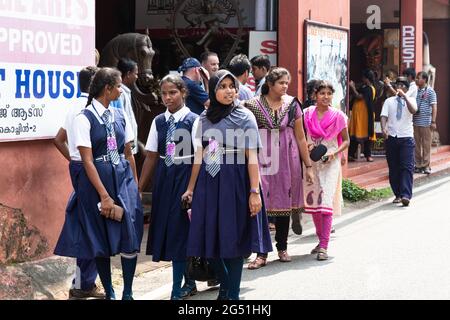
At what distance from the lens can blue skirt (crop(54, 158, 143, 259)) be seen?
22.2ft

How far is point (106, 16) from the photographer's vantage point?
622 inches

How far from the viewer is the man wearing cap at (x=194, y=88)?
324 inches

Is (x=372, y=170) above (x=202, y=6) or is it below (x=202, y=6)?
below

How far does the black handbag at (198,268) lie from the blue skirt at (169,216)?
35cm

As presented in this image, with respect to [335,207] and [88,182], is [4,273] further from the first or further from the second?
[335,207]

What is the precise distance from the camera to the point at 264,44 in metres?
13.1

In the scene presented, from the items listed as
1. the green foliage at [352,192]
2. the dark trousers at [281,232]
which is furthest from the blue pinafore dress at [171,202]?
the green foliage at [352,192]

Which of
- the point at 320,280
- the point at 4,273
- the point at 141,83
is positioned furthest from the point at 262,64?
the point at 4,273

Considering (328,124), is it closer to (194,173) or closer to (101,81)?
(194,173)

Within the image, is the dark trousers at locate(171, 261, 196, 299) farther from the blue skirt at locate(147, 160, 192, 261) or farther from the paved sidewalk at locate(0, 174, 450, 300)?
the paved sidewalk at locate(0, 174, 450, 300)

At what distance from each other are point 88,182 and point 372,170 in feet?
36.4

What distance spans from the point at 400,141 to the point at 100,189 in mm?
7299

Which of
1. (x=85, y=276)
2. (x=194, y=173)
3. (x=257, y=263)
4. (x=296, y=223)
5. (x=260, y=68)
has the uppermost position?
(x=260, y=68)

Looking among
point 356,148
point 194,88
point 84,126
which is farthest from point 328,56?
point 84,126
